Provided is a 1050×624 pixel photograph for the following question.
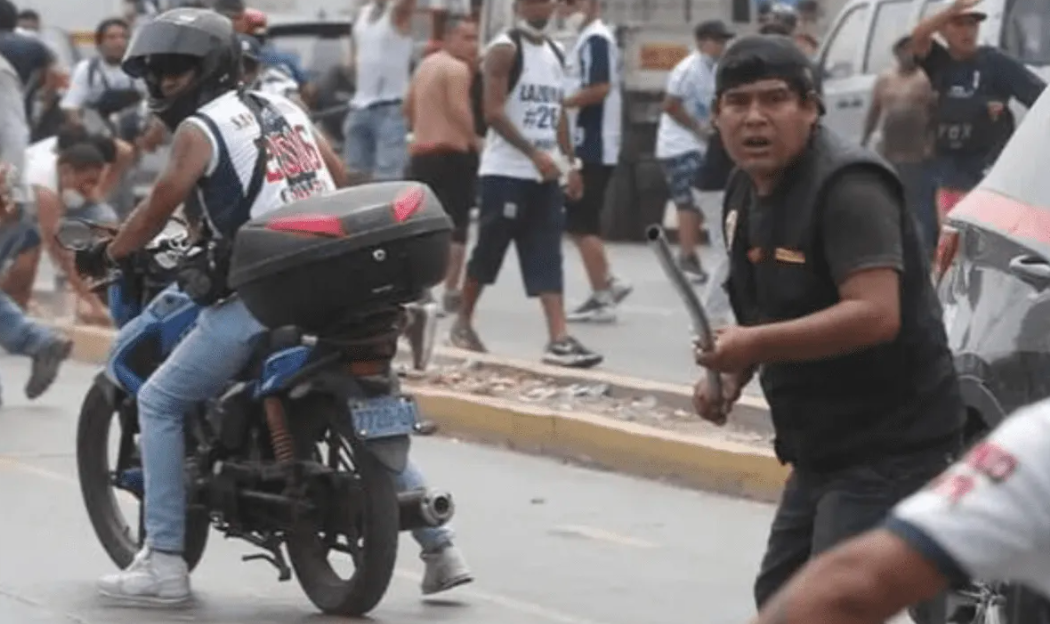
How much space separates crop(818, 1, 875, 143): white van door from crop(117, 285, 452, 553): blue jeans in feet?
38.9

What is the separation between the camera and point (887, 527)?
10.5 feet

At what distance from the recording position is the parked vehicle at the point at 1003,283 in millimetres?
7168

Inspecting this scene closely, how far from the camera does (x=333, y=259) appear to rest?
791 centimetres

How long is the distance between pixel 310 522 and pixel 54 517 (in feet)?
7.36

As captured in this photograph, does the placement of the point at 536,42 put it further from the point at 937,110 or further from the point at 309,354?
the point at 309,354

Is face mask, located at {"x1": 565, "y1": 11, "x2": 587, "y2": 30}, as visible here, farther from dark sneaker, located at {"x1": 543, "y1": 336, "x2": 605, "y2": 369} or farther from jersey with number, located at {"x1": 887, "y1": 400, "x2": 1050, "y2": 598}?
jersey with number, located at {"x1": 887, "y1": 400, "x2": 1050, "y2": 598}

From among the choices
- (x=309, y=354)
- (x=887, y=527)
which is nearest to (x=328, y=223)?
(x=309, y=354)

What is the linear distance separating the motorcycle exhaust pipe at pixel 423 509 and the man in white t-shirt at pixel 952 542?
5.00m

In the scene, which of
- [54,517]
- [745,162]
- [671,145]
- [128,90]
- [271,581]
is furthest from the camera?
[128,90]

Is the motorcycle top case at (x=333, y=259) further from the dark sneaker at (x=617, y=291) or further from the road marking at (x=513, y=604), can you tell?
the dark sneaker at (x=617, y=291)

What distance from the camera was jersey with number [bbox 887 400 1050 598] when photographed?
123 inches

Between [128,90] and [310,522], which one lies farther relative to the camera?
[128,90]

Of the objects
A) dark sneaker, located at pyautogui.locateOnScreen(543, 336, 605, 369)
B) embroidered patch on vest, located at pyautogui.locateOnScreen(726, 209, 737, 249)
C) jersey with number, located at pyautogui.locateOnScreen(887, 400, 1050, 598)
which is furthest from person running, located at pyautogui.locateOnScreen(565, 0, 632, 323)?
jersey with number, located at pyautogui.locateOnScreen(887, 400, 1050, 598)

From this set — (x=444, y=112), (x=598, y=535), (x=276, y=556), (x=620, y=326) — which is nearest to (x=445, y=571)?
Result: (x=276, y=556)
